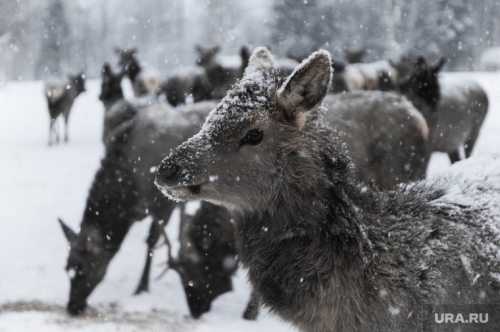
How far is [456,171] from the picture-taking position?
10.9 ft

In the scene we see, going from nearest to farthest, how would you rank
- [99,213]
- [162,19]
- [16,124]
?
[99,213] < [16,124] < [162,19]

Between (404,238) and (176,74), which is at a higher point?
(404,238)

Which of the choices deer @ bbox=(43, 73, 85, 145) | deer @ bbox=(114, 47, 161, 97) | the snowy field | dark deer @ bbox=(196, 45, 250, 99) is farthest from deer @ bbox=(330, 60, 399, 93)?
deer @ bbox=(43, 73, 85, 145)

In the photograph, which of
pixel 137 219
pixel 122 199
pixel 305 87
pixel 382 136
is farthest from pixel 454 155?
pixel 305 87

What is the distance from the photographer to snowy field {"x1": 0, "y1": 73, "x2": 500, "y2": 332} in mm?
5184

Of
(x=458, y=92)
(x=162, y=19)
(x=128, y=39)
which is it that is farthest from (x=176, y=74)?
(x=128, y=39)

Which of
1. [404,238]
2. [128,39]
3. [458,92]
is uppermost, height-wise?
[404,238]

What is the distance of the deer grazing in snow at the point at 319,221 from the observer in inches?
102

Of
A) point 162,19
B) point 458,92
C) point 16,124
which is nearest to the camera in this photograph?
point 458,92

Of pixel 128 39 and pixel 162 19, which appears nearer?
pixel 162 19

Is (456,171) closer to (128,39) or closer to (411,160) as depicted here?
(411,160)

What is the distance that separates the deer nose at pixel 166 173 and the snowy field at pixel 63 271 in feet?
3.95

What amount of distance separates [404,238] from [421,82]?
5769mm

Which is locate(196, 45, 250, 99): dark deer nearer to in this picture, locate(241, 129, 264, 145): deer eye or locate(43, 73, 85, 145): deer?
locate(43, 73, 85, 145): deer
